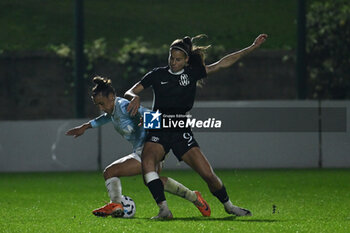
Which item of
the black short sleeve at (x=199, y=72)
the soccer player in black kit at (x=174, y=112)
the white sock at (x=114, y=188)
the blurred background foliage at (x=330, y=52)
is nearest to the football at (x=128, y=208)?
the white sock at (x=114, y=188)

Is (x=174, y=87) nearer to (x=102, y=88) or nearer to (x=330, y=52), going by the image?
(x=102, y=88)

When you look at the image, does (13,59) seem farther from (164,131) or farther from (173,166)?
(164,131)

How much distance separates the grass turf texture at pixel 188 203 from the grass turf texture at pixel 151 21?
17.0 metres

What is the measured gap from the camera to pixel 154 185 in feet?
31.3

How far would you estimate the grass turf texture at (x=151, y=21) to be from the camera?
115 feet

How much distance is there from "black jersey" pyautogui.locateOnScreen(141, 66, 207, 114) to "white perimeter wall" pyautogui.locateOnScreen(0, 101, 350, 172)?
9110 mm

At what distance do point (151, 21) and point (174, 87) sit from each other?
28720 millimetres

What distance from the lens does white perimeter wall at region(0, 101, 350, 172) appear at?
1892cm

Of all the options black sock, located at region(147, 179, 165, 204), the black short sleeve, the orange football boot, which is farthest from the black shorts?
the orange football boot

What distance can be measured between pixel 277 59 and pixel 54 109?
7.28 metres

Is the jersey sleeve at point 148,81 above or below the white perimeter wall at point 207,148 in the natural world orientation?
above

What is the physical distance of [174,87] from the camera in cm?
959

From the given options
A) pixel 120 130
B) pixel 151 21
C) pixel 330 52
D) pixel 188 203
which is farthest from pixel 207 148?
pixel 151 21

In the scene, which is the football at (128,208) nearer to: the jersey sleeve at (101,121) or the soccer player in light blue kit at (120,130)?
the soccer player in light blue kit at (120,130)
